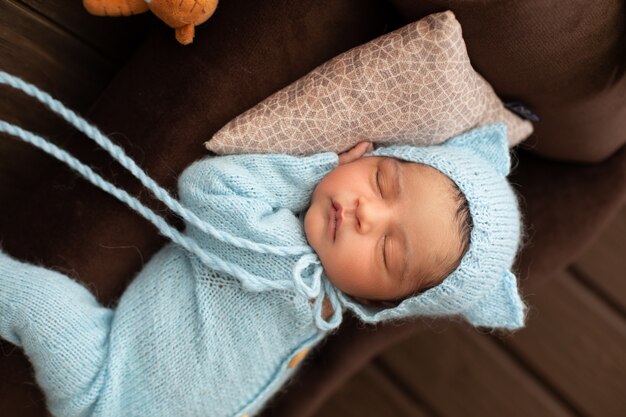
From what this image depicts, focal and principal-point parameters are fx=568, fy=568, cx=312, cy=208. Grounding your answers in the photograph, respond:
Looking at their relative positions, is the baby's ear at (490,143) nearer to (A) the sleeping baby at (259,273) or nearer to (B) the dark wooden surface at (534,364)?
(A) the sleeping baby at (259,273)

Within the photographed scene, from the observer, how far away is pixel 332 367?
141cm

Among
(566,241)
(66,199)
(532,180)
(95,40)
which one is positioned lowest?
(566,241)

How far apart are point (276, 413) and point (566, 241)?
2.73 ft

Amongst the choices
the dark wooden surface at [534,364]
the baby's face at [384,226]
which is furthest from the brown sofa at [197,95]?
the dark wooden surface at [534,364]

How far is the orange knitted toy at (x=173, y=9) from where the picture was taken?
3.12 feet

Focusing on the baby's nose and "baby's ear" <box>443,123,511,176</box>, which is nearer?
the baby's nose

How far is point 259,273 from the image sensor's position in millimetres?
1069

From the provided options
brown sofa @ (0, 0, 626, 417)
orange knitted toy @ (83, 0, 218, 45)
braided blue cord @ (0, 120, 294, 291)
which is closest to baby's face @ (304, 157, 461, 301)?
braided blue cord @ (0, 120, 294, 291)

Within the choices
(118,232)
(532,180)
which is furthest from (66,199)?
(532,180)

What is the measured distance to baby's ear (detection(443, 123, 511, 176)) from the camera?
1137mm

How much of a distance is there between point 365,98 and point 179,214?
1.32ft

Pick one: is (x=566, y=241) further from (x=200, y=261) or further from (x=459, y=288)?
(x=200, y=261)

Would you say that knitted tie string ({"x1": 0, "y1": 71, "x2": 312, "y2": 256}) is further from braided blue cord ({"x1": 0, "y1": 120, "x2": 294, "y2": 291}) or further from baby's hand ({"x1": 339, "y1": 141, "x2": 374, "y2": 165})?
baby's hand ({"x1": 339, "y1": 141, "x2": 374, "y2": 165})

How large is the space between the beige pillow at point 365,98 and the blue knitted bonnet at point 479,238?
75 millimetres
